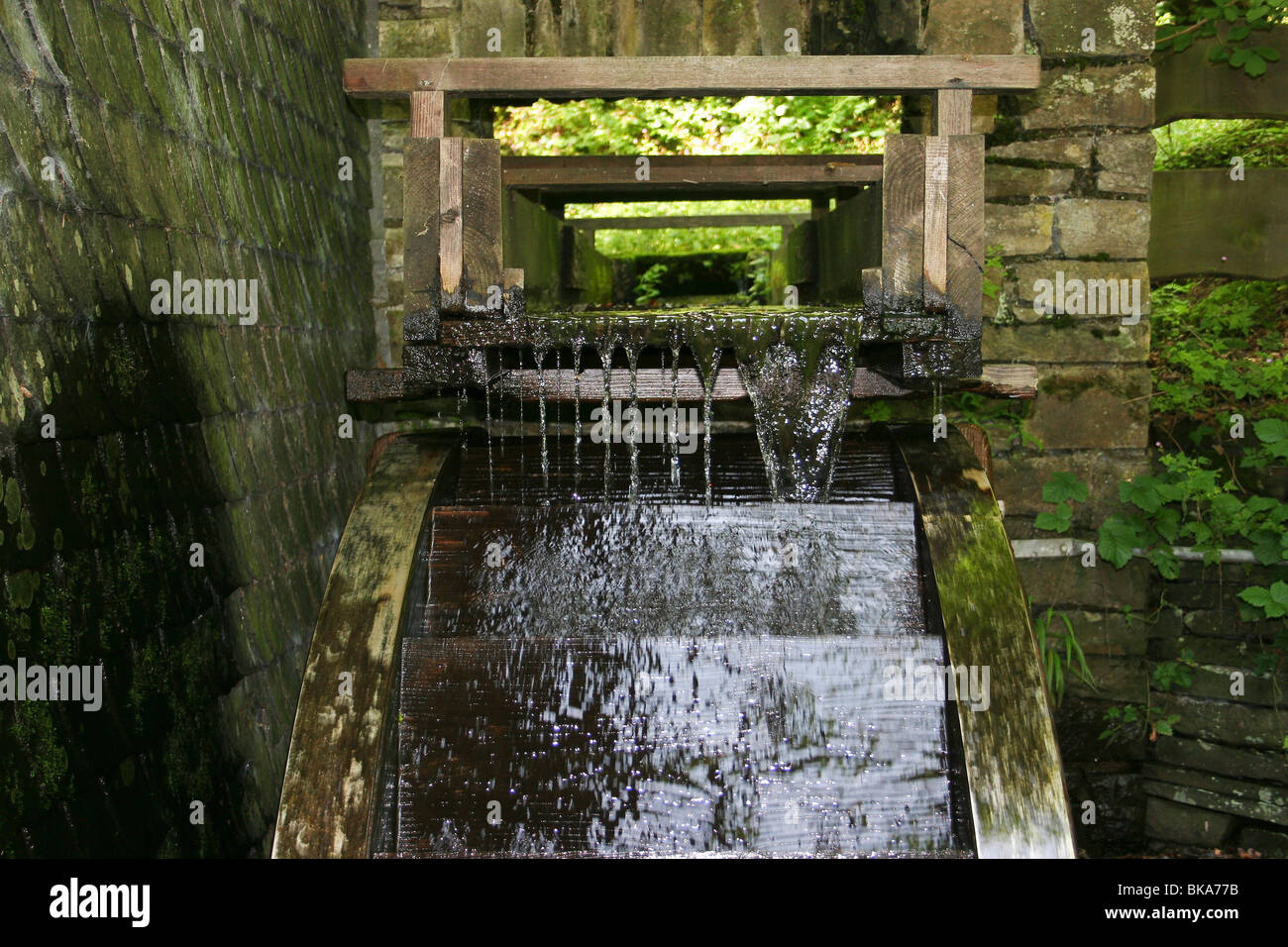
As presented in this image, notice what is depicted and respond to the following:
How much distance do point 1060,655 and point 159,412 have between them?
3.16 meters

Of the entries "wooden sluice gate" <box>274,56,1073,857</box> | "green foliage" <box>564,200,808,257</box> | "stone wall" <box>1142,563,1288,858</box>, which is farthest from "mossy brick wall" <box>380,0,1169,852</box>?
"green foliage" <box>564,200,808,257</box>

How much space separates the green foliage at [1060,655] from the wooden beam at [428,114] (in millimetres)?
2648

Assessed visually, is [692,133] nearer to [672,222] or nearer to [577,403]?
[672,222]

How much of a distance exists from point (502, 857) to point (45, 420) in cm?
124

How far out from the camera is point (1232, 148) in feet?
16.5

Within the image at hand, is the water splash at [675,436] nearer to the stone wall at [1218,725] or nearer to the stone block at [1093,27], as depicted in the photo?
the stone block at [1093,27]

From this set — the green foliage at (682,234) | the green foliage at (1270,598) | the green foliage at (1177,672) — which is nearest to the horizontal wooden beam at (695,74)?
the green foliage at (1270,598)

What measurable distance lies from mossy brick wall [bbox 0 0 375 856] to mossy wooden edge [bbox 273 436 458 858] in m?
0.29

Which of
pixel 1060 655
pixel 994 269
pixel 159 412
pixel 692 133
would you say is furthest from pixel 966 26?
pixel 692 133

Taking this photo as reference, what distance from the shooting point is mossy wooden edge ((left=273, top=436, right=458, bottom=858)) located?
212 cm

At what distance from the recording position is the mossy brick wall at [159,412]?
1776 mm

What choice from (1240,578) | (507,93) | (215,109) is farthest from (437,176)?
(1240,578)

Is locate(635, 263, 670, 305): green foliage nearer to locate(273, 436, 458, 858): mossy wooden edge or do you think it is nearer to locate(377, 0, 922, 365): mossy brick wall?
locate(377, 0, 922, 365): mossy brick wall
